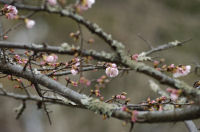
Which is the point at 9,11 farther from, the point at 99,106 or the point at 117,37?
the point at 117,37

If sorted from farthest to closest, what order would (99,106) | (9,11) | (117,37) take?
(117,37)
(9,11)
(99,106)

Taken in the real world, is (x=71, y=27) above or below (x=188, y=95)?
above

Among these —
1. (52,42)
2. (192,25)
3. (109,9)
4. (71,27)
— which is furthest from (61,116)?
(192,25)

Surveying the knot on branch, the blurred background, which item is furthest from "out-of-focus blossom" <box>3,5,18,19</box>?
the blurred background

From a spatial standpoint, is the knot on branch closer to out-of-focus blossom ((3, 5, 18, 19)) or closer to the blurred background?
out-of-focus blossom ((3, 5, 18, 19))

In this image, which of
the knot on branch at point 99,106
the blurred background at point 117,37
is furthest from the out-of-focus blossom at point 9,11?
the blurred background at point 117,37

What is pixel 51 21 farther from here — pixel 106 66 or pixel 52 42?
pixel 106 66

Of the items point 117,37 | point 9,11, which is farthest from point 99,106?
point 117,37

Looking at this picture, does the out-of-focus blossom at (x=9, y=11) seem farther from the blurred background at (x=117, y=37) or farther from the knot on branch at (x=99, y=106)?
the blurred background at (x=117, y=37)

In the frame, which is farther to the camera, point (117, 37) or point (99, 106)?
point (117, 37)
